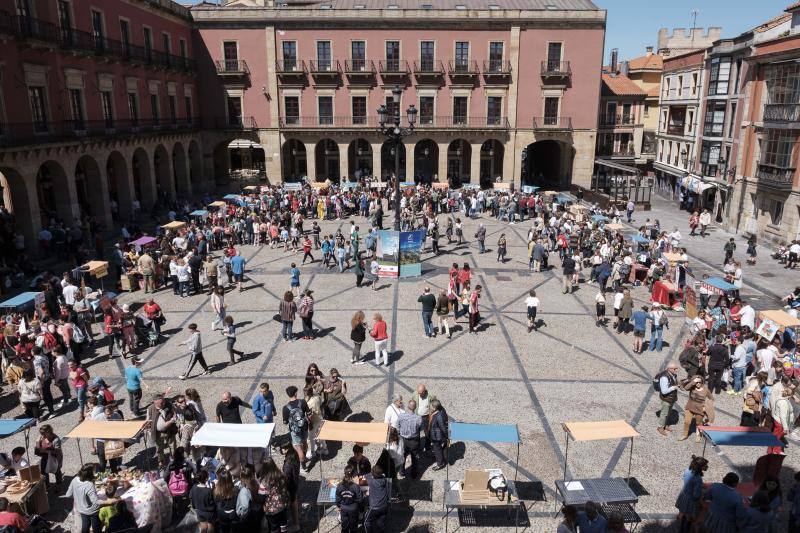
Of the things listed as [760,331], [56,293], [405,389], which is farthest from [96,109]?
[760,331]

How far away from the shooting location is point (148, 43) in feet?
116

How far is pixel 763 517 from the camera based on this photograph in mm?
7582

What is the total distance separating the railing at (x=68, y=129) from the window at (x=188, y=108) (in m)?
4.71

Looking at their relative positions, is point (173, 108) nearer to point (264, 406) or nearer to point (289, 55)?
point (289, 55)

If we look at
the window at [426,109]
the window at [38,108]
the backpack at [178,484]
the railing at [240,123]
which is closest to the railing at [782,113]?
the window at [426,109]

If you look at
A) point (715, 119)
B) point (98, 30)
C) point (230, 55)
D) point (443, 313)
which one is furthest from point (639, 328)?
point (230, 55)

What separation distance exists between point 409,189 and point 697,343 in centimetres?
2454

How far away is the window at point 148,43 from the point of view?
114 feet

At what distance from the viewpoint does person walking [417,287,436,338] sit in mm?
15789

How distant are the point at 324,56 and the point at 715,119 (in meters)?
25.9

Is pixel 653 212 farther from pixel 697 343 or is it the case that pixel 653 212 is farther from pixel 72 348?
pixel 72 348

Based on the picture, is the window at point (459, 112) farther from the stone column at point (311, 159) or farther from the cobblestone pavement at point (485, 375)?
the cobblestone pavement at point (485, 375)

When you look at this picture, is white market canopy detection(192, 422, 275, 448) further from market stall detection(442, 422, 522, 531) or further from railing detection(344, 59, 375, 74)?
railing detection(344, 59, 375, 74)

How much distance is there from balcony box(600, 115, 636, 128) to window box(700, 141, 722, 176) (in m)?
15.5
